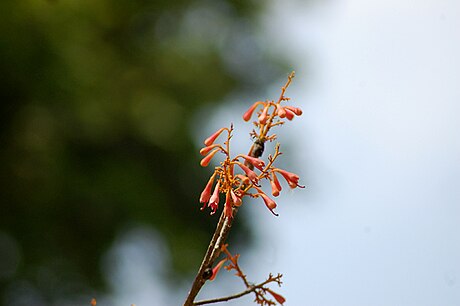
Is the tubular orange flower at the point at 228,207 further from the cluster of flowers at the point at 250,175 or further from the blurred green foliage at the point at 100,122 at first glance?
the blurred green foliage at the point at 100,122

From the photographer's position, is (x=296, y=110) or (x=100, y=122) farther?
(x=100, y=122)

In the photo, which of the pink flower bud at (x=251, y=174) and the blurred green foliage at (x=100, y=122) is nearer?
the pink flower bud at (x=251, y=174)

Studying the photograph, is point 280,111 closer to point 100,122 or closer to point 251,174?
point 251,174

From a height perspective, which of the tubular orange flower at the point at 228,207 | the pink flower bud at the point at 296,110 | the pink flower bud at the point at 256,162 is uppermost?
the pink flower bud at the point at 296,110

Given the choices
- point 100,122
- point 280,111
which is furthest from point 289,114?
point 100,122

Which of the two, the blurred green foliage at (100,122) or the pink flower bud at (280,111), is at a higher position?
the blurred green foliage at (100,122)

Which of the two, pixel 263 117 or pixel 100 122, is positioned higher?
pixel 100 122

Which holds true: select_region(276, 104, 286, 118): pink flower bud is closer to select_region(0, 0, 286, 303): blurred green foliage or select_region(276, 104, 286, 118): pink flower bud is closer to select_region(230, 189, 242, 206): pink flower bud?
select_region(230, 189, 242, 206): pink flower bud

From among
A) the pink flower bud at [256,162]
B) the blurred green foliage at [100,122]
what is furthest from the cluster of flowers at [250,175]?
the blurred green foliage at [100,122]

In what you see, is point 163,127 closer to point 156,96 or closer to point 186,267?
point 156,96
